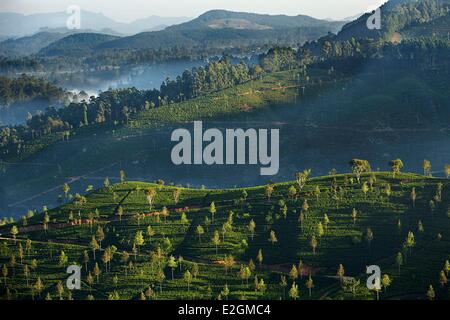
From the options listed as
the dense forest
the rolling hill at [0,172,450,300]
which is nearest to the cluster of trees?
the dense forest

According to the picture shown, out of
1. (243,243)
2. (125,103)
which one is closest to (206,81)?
(125,103)

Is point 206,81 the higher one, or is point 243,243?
point 206,81

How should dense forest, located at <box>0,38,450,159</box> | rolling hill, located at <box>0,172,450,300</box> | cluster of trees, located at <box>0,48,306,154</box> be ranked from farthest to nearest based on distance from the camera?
dense forest, located at <box>0,38,450,159</box>, cluster of trees, located at <box>0,48,306,154</box>, rolling hill, located at <box>0,172,450,300</box>

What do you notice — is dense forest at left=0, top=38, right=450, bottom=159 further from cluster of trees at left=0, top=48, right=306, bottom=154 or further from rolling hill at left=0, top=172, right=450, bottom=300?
rolling hill at left=0, top=172, right=450, bottom=300

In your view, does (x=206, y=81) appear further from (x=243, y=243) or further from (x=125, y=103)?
(x=243, y=243)

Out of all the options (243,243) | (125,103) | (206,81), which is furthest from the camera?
(206,81)

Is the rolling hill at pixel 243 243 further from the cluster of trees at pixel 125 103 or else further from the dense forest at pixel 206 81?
the cluster of trees at pixel 125 103

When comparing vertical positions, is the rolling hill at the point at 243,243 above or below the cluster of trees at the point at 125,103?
below

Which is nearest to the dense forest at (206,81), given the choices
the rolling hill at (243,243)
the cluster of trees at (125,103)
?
the cluster of trees at (125,103)

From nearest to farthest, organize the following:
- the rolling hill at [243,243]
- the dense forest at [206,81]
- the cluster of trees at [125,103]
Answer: the rolling hill at [243,243]
the cluster of trees at [125,103]
the dense forest at [206,81]

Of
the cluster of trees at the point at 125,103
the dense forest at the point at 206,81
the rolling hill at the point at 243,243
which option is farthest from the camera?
the dense forest at the point at 206,81

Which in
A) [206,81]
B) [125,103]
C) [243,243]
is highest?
[206,81]

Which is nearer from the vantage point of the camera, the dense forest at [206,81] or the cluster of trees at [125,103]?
the cluster of trees at [125,103]

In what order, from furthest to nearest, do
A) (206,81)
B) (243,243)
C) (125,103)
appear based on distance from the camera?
(206,81) → (125,103) → (243,243)
